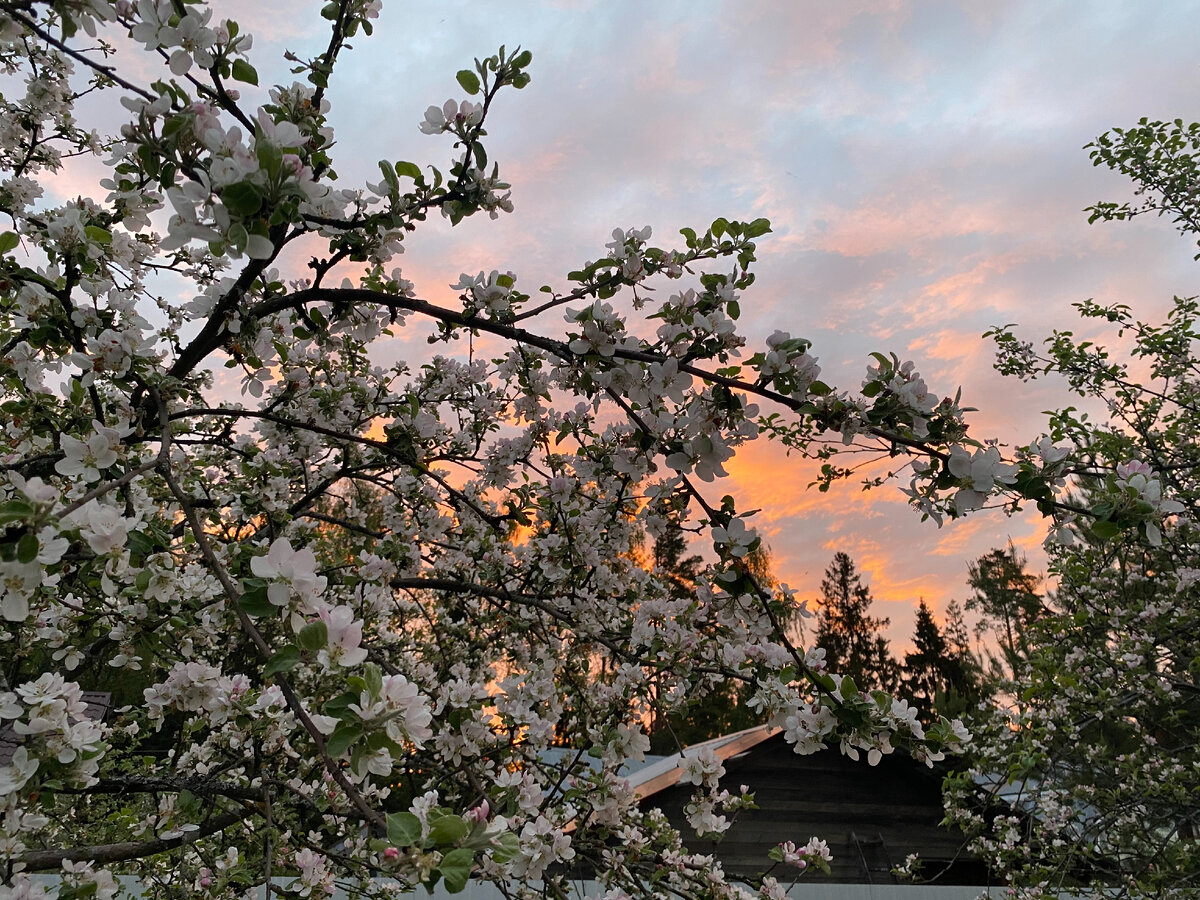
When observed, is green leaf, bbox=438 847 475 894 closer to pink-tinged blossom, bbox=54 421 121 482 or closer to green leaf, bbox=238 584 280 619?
green leaf, bbox=238 584 280 619

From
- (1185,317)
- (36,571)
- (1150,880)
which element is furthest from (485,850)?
(1185,317)

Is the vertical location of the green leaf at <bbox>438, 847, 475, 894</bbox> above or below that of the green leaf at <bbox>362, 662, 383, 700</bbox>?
below

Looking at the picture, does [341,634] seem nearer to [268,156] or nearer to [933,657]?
[268,156]

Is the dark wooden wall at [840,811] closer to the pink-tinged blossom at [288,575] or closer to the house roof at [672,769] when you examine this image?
the house roof at [672,769]

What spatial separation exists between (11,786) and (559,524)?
2242mm

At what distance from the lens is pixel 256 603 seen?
3.47 ft

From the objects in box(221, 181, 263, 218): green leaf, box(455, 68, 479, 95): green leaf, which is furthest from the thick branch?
box(455, 68, 479, 95): green leaf

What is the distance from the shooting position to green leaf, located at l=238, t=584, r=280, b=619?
1055 millimetres

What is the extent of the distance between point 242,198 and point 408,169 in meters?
0.81

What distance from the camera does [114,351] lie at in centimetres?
169

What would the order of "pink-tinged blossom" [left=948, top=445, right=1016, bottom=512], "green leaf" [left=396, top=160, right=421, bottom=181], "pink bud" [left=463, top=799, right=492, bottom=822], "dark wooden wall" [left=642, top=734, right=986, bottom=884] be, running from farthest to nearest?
"dark wooden wall" [left=642, top=734, right=986, bottom=884], "green leaf" [left=396, top=160, right=421, bottom=181], "pink-tinged blossom" [left=948, top=445, right=1016, bottom=512], "pink bud" [left=463, top=799, right=492, bottom=822]

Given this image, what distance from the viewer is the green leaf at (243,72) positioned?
1602 millimetres

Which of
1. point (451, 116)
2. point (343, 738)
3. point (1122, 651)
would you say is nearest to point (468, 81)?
point (451, 116)

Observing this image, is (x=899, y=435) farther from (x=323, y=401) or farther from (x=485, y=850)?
(x=323, y=401)
